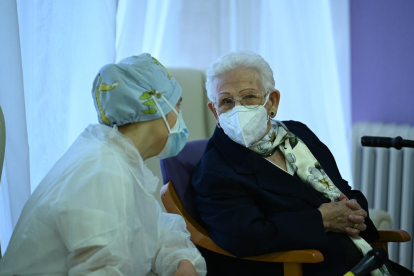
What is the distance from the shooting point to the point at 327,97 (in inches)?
121

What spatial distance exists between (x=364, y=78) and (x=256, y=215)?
6.56 ft

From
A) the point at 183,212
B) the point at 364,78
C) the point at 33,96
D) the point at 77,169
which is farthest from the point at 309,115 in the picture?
the point at 77,169

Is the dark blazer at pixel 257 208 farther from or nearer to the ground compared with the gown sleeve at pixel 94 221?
nearer to the ground

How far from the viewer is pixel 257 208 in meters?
1.67

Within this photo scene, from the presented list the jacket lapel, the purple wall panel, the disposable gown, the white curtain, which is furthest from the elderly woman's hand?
the purple wall panel

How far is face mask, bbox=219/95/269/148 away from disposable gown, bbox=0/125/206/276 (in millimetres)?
568

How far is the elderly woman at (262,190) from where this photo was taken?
159 centimetres

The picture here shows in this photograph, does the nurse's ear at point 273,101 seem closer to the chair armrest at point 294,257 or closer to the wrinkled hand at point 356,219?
the wrinkled hand at point 356,219

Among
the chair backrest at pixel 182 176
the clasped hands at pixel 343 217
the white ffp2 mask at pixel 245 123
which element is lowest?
the clasped hands at pixel 343 217

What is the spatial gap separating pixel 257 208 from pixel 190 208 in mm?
318

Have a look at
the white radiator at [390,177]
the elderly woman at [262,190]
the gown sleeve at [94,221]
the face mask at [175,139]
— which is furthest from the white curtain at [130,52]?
the gown sleeve at [94,221]

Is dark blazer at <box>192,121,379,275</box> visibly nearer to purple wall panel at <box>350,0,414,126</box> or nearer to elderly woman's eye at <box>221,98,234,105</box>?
elderly woman's eye at <box>221,98,234,105</box>

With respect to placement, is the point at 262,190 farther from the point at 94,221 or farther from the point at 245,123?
the point at 94,221

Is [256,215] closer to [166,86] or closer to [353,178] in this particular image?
[166,86]
